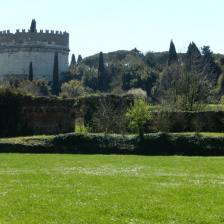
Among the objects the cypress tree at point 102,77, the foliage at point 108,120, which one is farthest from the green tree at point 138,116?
the cypress tree at point 102,77

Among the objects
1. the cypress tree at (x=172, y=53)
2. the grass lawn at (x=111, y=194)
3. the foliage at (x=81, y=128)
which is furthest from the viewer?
the cypress tree at (x=172, y=53)

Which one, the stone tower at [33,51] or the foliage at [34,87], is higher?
the stone tower at [33,51]

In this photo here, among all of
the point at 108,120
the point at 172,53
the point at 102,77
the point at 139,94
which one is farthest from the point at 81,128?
the point at 102,77

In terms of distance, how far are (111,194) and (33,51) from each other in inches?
3755

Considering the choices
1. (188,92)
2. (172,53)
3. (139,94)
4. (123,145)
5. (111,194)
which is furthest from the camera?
(172,53)

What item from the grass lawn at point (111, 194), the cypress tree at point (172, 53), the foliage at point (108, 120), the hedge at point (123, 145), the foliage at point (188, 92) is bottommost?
the grass lawn at point (111, 194)

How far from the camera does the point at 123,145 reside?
34.3m

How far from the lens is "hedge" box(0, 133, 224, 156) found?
1328 inches

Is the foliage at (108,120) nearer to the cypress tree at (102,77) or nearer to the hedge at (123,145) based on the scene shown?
the hedge at (123,145)

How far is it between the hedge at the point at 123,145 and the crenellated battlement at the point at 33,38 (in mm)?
73737

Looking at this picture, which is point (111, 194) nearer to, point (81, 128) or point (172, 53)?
point (81, 128)

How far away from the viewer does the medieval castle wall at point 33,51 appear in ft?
350

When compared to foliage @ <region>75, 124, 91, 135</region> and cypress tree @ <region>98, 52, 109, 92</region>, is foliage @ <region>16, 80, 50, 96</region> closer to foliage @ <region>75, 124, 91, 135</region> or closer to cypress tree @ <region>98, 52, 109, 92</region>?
cypress tree @ <region>98, 52, 109, 92</region>

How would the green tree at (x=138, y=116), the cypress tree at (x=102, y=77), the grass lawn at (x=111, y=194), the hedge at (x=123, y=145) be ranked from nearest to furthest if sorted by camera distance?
1. the grass lawn at (x=111, y=194)
2. the hedge at (x=123, y=145)
3. the green tree at (x=138, y=116)
4. the cypress tree at (x=102, y=77)
